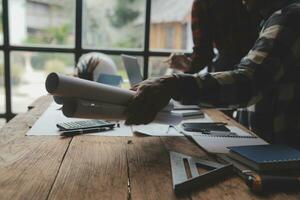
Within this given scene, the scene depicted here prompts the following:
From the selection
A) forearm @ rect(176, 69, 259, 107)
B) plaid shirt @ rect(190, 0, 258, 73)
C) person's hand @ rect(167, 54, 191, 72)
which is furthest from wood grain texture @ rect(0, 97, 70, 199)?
plaid shirt @ rect(190, 0, 258, 73)

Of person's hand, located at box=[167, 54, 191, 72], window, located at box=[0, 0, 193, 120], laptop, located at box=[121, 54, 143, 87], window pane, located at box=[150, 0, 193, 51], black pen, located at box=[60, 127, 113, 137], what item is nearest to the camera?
black pen, located at box=[60, 127, 113, 137]

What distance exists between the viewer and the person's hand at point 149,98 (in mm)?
1018

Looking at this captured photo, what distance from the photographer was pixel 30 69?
254 cm

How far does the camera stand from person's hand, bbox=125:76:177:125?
1018 millimetres

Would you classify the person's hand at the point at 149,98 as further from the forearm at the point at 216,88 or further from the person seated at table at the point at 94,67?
the person seated at table at the point at 94,67

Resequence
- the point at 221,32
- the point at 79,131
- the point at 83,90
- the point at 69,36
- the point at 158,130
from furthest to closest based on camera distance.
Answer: the point at 69,36 → the point at 221,32 → the point at 158,130 → the point at 79,131 → the point at 83,90

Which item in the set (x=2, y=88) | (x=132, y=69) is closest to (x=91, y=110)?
(x=132, y=69)

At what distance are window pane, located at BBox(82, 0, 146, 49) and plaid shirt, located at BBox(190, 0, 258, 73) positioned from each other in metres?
0.56

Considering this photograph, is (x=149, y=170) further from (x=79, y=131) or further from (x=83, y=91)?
(x=79, y=131)

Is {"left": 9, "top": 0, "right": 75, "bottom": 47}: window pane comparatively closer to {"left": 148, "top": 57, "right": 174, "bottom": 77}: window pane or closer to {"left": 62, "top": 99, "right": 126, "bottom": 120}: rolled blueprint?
{"left": 148, "top": 57, "right": 174, "bottom": 77}: window pane

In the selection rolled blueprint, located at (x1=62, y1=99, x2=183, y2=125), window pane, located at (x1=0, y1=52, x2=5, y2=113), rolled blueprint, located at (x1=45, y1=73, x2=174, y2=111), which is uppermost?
rolled blueprint, located at (x1=45, y1=73, x2=174, y2=111)

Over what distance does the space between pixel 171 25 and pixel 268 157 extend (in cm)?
192

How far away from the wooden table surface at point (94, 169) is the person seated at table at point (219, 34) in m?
0.97

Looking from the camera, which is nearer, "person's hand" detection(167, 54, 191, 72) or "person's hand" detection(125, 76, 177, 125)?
"person's hand" detection(125, 76, 177, 125)
